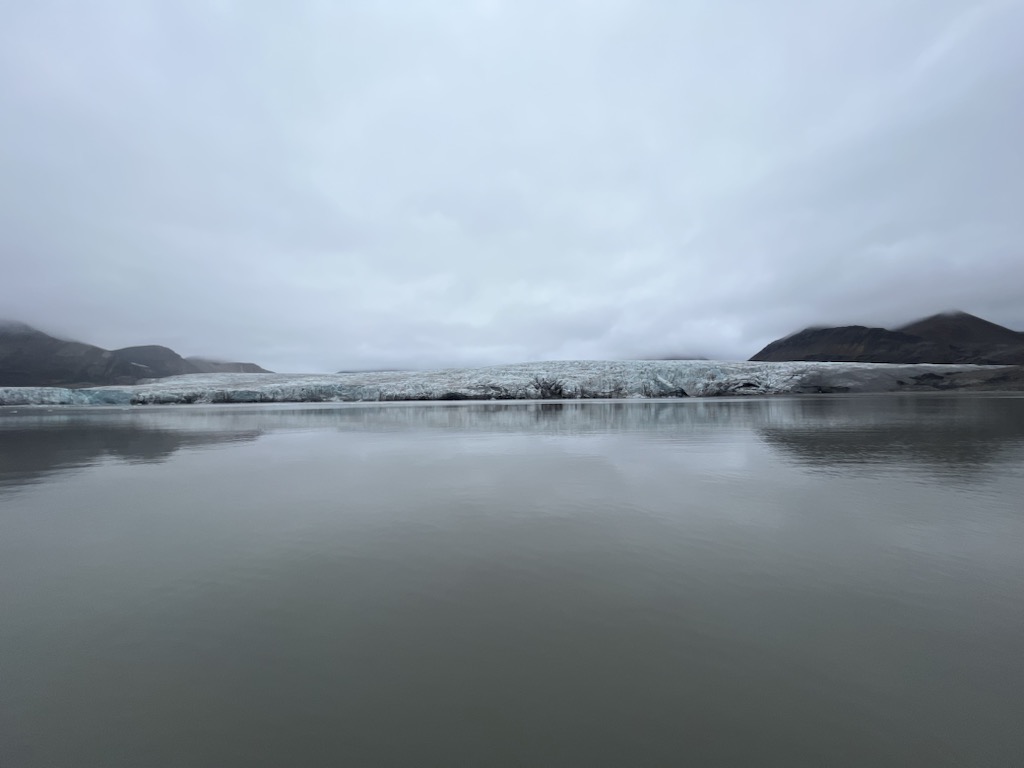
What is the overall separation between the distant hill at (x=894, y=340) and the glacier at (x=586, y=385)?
77.7 m

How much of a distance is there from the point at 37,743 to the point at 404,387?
45.7 metres

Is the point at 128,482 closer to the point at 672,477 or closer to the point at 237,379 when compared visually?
the point at 672,477

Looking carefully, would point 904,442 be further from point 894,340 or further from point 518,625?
point 894,340

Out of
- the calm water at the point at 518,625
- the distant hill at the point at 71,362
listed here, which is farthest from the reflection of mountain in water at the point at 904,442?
the distant hill at the point at 71,362

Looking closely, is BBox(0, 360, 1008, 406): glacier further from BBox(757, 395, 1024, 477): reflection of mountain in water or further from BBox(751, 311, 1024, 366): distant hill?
BBox(751, 311, 1024, 366): distant hill

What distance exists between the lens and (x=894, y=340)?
12150cm

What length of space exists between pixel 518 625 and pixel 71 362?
14304cm

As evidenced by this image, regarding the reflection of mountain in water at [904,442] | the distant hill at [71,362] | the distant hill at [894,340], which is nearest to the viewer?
the reflection of mountain in water at [904,442]

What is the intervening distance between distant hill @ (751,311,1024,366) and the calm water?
13014 cm

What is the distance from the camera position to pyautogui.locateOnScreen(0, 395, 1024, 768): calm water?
2033mm

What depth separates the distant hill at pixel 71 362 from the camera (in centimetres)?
9419

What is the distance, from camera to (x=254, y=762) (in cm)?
192

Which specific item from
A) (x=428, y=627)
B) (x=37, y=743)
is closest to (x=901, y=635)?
(x=428, y=627)

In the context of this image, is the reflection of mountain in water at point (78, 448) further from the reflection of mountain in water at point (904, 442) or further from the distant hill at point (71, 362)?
the distant hill at point (71, 362)
